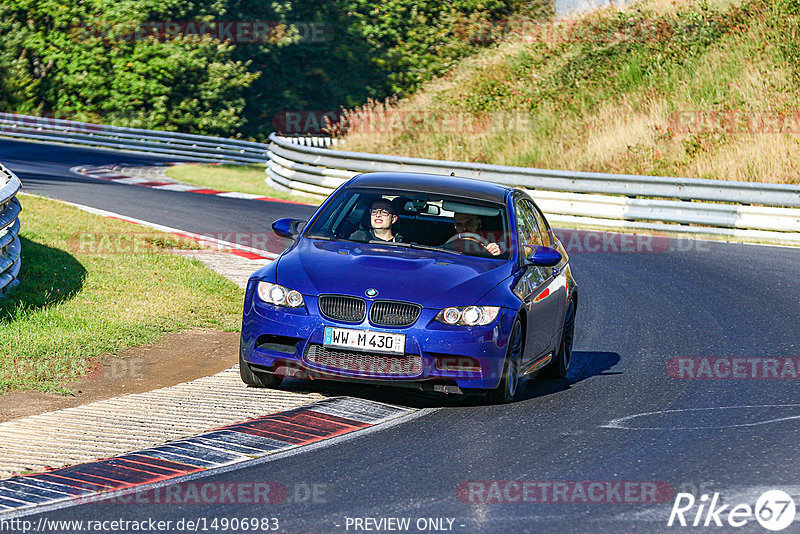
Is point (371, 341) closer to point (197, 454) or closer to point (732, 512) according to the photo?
point (197, 454)

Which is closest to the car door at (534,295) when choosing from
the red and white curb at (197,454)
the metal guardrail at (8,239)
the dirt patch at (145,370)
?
the red and white curb at (197,454)

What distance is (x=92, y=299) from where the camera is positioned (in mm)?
11578

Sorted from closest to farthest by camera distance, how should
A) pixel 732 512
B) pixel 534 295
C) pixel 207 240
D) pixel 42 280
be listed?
pixel 732 512
pixel 534 295
pixel 42 280
pixel 207 240

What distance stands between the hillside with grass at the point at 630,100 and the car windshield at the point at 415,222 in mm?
15268

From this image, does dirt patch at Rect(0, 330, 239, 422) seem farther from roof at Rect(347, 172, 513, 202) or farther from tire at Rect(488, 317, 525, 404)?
tire at Rect(488, 317, 525, 404)

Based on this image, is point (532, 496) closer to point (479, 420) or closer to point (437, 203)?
point (479, 420)

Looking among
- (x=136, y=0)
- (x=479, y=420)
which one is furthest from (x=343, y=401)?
(x=136, y=0)

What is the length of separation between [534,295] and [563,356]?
1.12 metres

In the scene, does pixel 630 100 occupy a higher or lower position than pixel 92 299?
higher

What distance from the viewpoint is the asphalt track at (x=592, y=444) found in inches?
225

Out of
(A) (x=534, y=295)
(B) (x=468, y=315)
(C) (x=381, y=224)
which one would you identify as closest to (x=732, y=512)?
(B) (x=468, y=315)

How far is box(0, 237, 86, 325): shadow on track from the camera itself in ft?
35.4

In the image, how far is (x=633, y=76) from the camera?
30156 millimetres

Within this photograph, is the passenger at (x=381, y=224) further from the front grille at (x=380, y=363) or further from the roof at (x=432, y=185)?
the front grille at (x=380, y=363)
